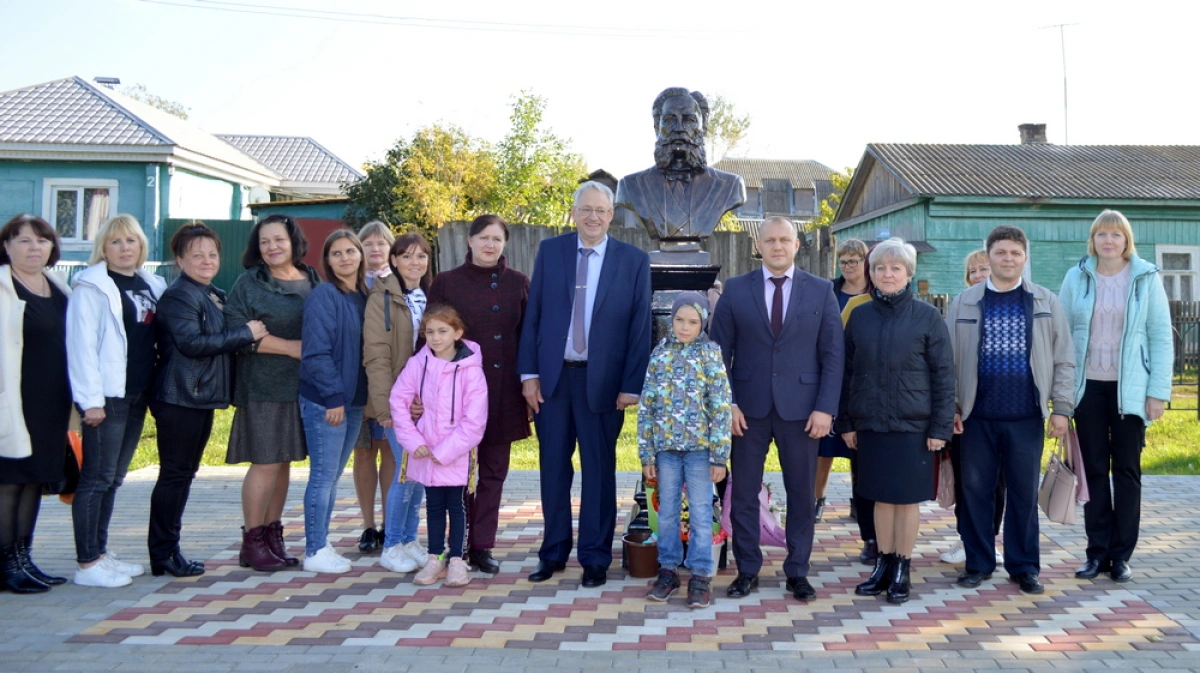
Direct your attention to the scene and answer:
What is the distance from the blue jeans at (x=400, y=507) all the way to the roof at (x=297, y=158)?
74.5 ft

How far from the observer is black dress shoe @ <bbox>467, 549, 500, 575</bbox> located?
5316 millimetres

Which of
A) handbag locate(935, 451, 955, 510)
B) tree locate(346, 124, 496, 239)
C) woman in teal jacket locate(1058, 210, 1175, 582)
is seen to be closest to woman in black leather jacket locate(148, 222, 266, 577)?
handbag locate(935, 451, 955, 510)

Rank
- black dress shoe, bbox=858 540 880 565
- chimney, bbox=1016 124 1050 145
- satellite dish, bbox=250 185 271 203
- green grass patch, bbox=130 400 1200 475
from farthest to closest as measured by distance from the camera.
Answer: chimney, bbox=1016 124 1050 145 < satellite dish, bbox=250 185 271 203 < green grass patch, bbox=130 400 1200 475 < black dress shoe, bbox=858 540 880 565

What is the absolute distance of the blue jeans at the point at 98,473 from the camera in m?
5.01

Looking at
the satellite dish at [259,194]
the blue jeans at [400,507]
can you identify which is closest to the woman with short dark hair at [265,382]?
the blue jeans at [400,507]

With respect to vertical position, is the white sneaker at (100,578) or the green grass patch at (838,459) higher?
the green grass patch at (838,459)

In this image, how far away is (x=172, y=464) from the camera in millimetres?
5172

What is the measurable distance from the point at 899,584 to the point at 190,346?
3753 millimetres

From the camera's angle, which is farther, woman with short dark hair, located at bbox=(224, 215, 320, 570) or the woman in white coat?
woman with short dark hair, located at bbox=(224, 215, 320, 570)

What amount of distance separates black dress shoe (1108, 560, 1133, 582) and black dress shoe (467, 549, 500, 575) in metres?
3.29

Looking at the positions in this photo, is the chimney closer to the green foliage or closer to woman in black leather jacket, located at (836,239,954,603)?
the green foliage

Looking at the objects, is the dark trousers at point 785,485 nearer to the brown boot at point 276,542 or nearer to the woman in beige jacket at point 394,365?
the woman in beige jacket at point 394,365

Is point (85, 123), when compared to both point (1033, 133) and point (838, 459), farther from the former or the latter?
point (1033, 133)

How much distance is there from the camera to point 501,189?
19.8m
